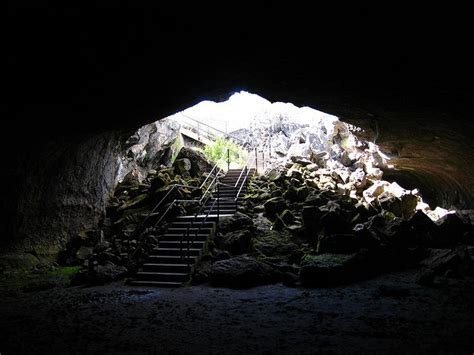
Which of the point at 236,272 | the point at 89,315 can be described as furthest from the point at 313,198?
the point at 89,315

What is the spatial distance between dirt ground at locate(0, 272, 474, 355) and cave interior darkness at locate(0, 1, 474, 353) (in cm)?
5

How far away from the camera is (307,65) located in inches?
275

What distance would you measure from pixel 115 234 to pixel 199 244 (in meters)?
3.98

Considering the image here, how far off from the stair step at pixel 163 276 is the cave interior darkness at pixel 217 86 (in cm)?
68

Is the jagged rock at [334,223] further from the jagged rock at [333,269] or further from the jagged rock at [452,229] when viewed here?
the jagged rock at [452,229]

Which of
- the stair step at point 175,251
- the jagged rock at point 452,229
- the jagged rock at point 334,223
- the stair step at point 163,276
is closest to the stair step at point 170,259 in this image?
the stair step at point 175,251

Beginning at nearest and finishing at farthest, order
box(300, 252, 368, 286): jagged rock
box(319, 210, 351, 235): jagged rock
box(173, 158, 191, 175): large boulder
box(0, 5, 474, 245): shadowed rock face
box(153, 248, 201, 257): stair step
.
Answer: box(0, 5, 474, 245): shadowed rock face
box(300, 252, 368, 286): jagged rock
box(153, 248, 201, 257): stair step
box(319, 210, 351, 235): jagged rock
box(173, 158, 191, 175): large boulder

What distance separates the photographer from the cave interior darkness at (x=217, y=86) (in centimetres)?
492

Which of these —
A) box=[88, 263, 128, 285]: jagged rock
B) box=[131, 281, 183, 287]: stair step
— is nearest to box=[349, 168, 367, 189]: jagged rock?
box=[131, 281, 183, 287]: stair step

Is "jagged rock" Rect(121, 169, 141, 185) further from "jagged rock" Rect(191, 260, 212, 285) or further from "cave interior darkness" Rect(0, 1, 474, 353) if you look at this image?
"jagged rock" Rect(191, 260, 212, 285)

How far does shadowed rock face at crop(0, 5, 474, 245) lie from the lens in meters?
5.31

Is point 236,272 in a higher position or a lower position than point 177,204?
lower

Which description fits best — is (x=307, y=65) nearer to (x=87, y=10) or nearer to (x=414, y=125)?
(x=87, y=10)

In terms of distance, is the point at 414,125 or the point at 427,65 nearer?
the point at 427,65
